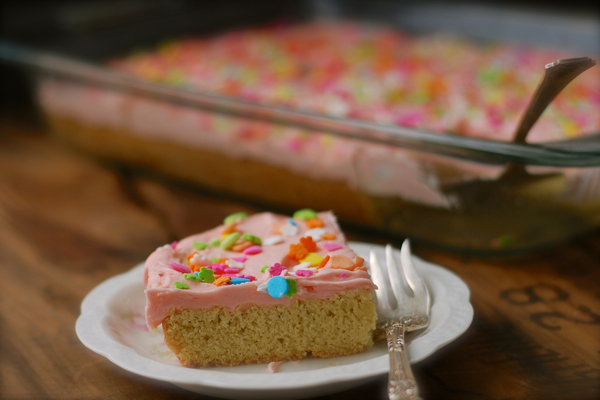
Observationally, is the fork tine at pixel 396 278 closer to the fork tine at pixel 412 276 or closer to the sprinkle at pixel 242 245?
the fork tine at pixel 412 276

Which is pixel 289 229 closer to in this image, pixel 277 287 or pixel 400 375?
pixel 277 287

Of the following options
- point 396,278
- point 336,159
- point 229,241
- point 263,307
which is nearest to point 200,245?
point 229,241

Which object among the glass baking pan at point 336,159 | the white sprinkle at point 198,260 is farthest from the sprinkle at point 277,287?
the glass baking pan at point 336,159

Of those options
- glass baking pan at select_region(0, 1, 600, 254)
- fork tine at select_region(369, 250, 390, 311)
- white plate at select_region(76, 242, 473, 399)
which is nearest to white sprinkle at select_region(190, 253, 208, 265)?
white plate at select_region(76, 242, 473, 399)

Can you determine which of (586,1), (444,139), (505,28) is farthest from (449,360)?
(586,1)

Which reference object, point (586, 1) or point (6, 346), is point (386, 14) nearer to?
point (586, 1)

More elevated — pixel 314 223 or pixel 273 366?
pixel 314 223
